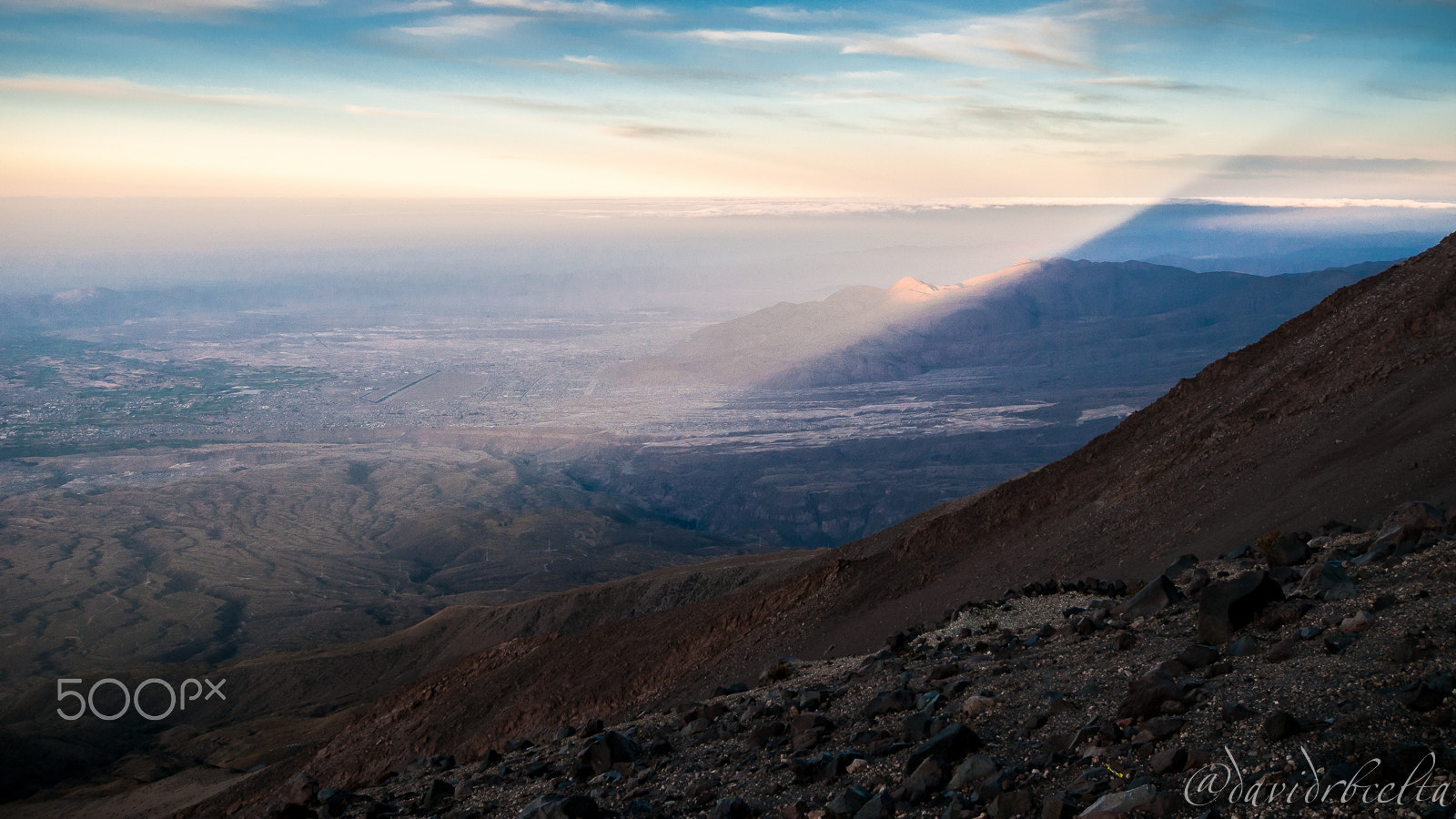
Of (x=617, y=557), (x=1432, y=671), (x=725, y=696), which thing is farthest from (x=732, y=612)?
(x=617, y=557)

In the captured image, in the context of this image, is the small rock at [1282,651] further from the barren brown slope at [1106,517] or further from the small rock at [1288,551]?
the barren brown slope at [1106,517]

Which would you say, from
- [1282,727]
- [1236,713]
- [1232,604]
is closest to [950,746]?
[1236,713]

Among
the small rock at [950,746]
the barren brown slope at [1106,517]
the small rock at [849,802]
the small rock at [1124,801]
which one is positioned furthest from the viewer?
the barren brown slope at [1106,517]

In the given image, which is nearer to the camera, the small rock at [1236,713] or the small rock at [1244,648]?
the small rock at [1236,713]

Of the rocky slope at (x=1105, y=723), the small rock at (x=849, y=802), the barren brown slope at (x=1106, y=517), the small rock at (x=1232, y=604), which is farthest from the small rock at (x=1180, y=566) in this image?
the small rock at (x=849, y=802)

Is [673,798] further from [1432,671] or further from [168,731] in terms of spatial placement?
[168,731]

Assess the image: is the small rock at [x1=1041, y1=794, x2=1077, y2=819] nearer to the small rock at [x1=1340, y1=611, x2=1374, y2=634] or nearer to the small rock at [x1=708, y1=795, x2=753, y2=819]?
the small rock at [x1=708, y1=795, x2=753, y2=819]

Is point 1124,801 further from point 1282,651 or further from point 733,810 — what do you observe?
point 733,810

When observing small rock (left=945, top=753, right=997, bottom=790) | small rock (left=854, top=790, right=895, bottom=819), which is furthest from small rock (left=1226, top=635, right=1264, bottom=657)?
small rock (left=854, top=790, right=895, bottom=819)
